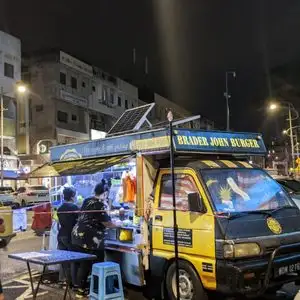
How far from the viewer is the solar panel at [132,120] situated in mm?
10419

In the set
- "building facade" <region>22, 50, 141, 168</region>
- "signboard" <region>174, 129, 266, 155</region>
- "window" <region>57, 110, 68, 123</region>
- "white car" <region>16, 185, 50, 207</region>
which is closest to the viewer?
"signboard" <region>174, 129, 266, 155</region>

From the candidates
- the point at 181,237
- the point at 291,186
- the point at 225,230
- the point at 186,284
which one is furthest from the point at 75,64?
the point at 225,230

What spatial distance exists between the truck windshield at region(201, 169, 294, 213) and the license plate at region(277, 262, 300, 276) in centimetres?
90

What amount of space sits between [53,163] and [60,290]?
3.06 metres

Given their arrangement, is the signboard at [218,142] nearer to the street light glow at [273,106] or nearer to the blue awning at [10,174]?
the street light glow at [273,106]

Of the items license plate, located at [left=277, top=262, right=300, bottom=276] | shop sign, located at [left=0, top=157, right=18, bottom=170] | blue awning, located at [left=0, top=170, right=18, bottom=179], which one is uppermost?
shop sign, located at [left=0, top=157, right=18, bottom=170]

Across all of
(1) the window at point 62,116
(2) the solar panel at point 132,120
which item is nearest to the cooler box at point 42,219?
(2) the solar panel at point 132,120

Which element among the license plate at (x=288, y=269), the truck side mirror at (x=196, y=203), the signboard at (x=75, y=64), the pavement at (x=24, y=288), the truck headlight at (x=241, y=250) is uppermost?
the signboard at (x=75, y=64)

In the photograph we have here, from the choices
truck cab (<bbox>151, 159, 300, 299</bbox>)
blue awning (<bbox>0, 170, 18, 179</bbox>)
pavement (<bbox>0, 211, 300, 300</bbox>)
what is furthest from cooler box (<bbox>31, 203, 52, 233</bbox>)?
blue awning (<bbox>0, 170, 18, 179</bbox>)

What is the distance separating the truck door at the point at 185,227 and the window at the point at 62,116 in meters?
40.7

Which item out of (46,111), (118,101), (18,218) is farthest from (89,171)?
(118,101)

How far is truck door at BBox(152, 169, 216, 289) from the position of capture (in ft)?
21.4

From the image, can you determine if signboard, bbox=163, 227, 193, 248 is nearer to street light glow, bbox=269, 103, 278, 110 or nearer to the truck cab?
the truck cab

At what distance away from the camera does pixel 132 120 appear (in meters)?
10.8
